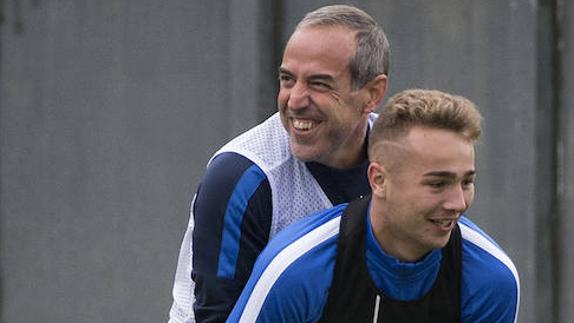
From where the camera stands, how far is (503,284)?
12.2 ft

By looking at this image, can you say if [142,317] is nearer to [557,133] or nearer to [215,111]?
[215,111]

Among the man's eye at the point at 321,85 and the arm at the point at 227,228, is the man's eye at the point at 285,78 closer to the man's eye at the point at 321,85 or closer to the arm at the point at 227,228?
the man's eye at the point at 321,85

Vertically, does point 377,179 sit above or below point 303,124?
below

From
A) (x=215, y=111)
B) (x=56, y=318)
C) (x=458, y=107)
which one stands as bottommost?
(x=56, y=318)

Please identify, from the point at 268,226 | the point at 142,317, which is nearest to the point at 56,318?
the point at 142,317

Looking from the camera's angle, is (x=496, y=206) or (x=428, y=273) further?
(x=496, y=206)

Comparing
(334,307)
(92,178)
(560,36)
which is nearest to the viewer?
(334,307)

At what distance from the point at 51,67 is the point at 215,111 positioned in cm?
72

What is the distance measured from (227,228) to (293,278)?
274 mm

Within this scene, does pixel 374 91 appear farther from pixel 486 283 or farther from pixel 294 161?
pixel 486 283

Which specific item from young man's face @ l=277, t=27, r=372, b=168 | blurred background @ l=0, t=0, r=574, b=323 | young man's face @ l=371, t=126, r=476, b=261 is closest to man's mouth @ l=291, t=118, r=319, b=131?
young man's face @ l=277, t=27, r=372, b=168

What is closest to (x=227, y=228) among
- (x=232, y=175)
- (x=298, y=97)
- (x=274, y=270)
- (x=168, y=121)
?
(x=232, y=175)

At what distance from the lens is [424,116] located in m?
3.67

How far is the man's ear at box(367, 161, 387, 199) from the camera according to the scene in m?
3.66
